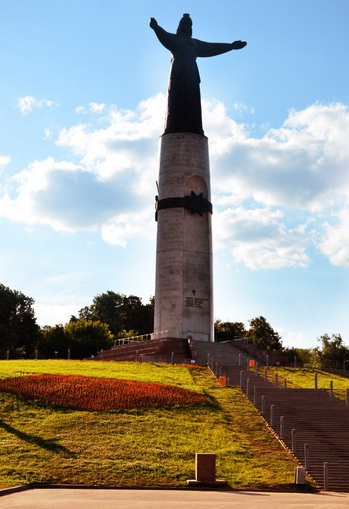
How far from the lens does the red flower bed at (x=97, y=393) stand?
33.2 metres

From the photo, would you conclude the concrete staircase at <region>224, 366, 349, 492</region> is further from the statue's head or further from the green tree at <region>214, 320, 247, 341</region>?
the green tree at <region>214, 320, 247, 341</region>

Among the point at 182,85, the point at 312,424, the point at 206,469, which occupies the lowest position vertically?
the point at 206,469

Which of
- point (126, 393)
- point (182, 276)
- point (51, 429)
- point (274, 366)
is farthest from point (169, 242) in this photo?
point (51, 429)

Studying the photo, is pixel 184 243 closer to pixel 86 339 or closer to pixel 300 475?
pixel 86 339

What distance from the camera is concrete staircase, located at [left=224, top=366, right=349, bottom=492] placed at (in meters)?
26.7

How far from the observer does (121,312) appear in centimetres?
11406

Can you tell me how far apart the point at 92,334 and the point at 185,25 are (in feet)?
93.2

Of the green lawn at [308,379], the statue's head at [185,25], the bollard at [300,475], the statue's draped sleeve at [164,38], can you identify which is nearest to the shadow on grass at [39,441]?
the bollard at [300,475]

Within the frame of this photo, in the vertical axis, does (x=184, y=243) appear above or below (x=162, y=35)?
below

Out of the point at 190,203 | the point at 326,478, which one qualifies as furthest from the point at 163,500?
the point at 190,203

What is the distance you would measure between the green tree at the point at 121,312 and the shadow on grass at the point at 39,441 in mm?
57425

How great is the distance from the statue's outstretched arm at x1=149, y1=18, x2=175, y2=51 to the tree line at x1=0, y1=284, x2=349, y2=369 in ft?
83.9

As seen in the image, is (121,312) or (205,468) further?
(121,312)

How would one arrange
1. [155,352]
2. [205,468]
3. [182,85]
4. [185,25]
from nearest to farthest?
[205,468]
[155,352]
[182,85]
[185,25]
